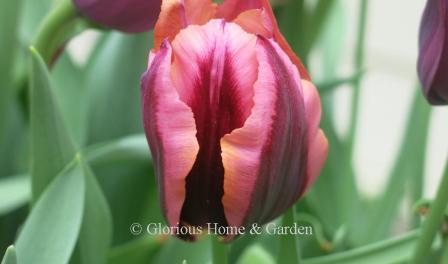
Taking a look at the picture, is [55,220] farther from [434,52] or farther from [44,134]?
[434,52]

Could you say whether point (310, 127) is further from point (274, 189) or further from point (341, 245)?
point (341, 245)

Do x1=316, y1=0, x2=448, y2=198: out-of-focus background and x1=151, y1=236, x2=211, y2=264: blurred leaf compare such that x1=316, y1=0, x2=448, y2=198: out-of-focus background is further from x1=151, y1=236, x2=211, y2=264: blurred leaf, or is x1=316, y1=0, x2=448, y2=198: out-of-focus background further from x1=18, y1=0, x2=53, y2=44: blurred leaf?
x1=151, y1=236, x2=211, y2=264: blurred leaf

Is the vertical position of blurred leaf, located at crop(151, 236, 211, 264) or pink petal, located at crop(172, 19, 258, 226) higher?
pink petal, located at crop(172, 19, 258, 226)

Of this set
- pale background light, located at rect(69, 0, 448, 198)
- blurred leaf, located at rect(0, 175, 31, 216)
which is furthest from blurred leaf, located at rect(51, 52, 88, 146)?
pale background light, located at rect(69, 0, 448, 198)

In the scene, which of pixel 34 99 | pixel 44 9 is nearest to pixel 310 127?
pixel 34 99

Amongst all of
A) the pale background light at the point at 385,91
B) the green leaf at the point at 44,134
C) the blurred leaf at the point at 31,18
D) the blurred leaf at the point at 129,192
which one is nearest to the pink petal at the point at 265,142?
the green leaf at the point at 44,134

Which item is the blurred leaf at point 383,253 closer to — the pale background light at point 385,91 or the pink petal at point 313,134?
the pink petal at point 313,134
